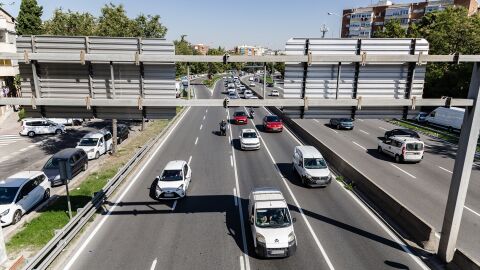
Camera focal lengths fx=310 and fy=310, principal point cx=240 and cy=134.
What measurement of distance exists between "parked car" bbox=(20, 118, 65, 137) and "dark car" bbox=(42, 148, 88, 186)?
1453cm

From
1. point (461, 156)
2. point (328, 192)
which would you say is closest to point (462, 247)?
point (461, 156)

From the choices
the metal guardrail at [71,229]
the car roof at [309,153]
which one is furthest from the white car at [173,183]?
the car roof at [309,153]

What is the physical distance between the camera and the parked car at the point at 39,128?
33.2m

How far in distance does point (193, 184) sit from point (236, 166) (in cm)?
457

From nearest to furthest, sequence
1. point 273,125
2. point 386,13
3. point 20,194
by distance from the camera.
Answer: point 20,194 < point 273,125 < point 386,13

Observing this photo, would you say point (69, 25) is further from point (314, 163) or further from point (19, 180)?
point (314, 163)

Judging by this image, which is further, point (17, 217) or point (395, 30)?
point (395, 30)

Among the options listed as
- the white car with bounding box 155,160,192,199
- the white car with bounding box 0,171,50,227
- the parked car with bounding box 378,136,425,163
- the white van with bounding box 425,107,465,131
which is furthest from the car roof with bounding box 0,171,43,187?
the white van with bounding box 425,107,465,131

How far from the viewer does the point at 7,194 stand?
49.9 ft

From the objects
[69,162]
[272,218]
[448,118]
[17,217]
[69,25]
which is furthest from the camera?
A: [448,118]

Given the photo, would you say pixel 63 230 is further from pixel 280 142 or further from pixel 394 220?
pixel 280 142

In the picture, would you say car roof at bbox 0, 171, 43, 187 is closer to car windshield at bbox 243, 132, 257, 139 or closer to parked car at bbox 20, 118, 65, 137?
car windshield at bbox 243, 132, 257, 139

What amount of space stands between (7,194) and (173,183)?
798 centimetres

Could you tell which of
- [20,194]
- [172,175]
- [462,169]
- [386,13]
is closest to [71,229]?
[20,194]
